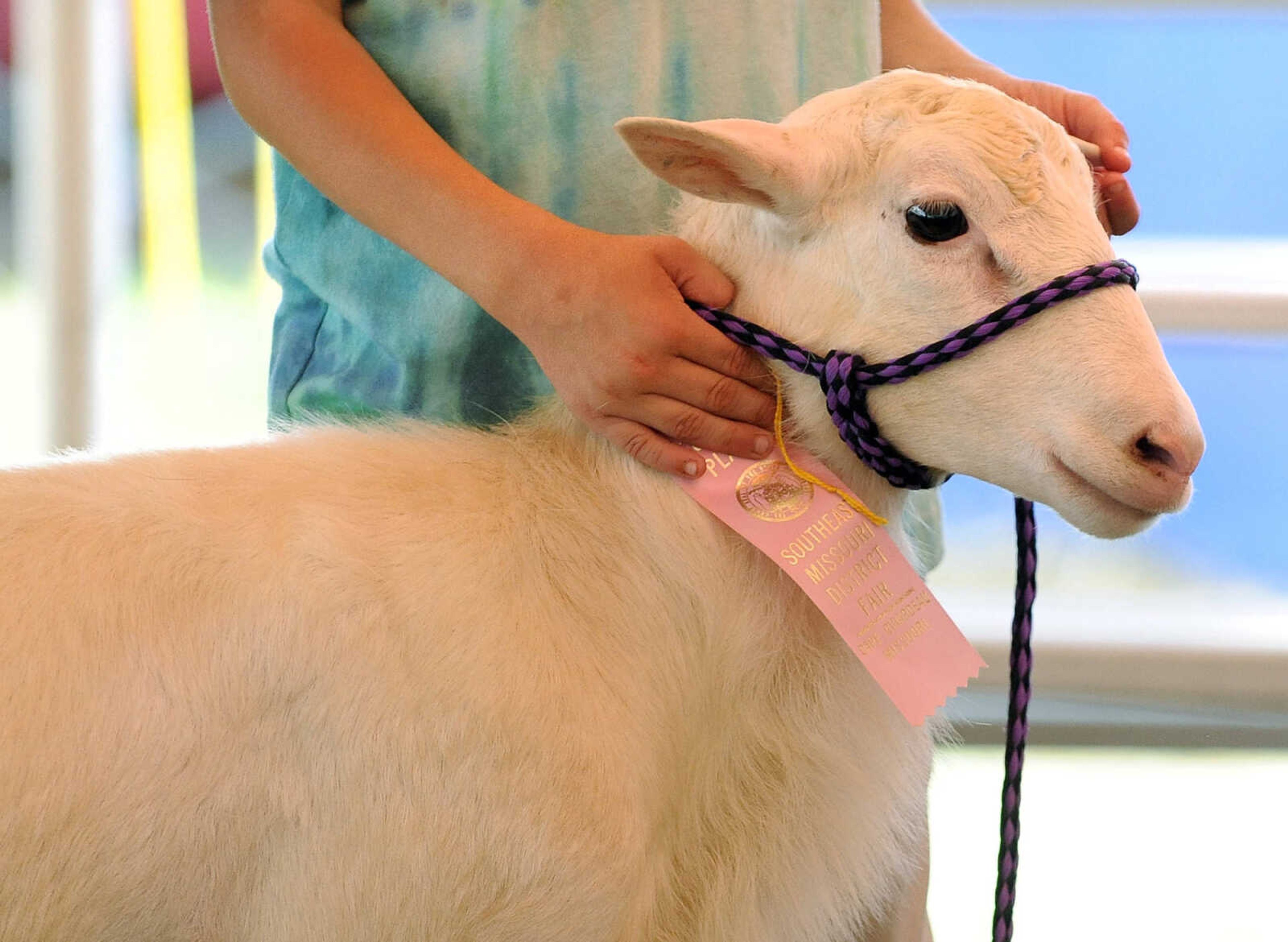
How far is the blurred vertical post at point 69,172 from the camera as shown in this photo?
221 cm

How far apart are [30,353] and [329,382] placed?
154cm

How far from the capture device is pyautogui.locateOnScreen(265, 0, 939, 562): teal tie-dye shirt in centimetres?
104

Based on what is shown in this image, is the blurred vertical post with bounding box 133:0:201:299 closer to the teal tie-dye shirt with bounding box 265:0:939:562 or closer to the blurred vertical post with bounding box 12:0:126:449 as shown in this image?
the blurred vertical post with bounding box 12:0:126:449

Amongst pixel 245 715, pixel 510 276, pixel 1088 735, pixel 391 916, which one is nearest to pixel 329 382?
pixel 510 276

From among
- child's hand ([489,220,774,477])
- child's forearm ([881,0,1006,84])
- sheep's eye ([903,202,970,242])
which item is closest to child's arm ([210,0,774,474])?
child's hand ([489,220,774,477])

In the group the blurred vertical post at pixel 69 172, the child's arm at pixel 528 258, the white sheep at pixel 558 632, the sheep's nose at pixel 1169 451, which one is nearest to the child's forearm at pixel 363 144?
the child's arm at pixel 528 258

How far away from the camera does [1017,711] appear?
3.13 ft

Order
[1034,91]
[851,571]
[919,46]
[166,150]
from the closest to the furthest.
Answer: [851,571]
[1034,91]
[919,46]
[166,150]

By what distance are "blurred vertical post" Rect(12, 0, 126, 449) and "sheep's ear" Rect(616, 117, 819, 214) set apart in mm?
1768

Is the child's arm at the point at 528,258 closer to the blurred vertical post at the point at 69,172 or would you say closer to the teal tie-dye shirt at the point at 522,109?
the teal tie-dye shirt at the point at 522,109

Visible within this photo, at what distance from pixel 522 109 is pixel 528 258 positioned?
25 cm

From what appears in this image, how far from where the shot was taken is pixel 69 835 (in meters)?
0.73

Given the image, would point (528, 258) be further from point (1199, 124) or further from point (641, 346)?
point (1199, 124)

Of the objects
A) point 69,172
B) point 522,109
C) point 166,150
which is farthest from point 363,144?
point 166,150
